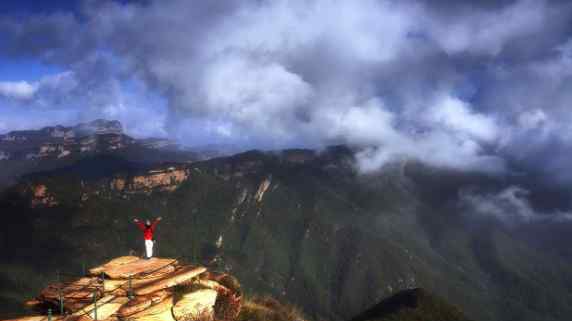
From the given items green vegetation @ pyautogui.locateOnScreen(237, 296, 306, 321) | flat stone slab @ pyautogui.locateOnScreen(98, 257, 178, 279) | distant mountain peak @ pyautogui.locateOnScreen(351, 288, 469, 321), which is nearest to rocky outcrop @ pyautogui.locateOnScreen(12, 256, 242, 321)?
flat stone slab @ pyautogui.locateOnScreen(98, 257, 178, 279)

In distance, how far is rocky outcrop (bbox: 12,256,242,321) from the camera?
21.3m

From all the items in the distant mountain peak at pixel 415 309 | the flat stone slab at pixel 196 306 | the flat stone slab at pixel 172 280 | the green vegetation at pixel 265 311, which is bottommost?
the distant mountain peak at pixel 415 309

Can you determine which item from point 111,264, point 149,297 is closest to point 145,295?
point 149,297

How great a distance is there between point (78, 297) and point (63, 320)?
10.2 ft

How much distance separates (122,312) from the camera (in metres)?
21.1

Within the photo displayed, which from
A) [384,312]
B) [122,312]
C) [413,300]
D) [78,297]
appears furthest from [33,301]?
[413,300]

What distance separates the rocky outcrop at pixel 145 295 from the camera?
21297mm

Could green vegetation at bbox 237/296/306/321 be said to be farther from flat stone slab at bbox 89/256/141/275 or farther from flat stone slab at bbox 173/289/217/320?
flat stone slab at bbox 89/256/141/275

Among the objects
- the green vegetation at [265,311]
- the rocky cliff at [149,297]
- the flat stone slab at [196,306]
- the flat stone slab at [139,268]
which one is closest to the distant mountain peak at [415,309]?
the green vegetation at [265,311]

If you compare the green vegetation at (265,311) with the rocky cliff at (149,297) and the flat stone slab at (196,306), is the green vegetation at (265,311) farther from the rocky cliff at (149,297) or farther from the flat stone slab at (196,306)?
the flat stone slab at (196,306)

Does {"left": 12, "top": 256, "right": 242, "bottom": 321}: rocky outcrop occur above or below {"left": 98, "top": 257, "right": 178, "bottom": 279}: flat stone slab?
below

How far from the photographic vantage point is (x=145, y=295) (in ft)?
74.5

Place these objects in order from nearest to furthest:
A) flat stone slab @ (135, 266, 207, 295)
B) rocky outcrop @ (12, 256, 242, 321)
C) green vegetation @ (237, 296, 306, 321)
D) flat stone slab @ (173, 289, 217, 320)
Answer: rocky outcrop @ (12, 256, 242, 321) → flat stone slab @ (173, 289, 217, 320) → flat stone slab @ (135, 266, 207, 295) → green vegetation @ (237, 296, 306, 321)

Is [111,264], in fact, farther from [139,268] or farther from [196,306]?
[196,306]
